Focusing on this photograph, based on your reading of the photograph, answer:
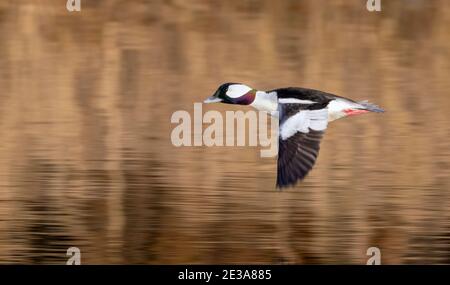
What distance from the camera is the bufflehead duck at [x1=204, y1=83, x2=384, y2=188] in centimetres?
489

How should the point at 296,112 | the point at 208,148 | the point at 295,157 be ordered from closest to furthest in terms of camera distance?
the point at 295,157, the point at 296,112, the point at 208,148

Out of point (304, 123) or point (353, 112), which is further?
point (353, 112)

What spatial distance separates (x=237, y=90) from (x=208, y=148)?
0.22m

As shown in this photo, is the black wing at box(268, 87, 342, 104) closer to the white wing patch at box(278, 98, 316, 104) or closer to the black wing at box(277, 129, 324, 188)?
the white wing patch at box(278, 98, 316, 104)

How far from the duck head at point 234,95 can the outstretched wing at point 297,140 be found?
189mm

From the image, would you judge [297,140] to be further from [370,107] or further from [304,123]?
[370,107]

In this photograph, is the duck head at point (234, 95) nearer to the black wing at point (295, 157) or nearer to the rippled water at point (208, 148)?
the rippled water at point (208, 148)

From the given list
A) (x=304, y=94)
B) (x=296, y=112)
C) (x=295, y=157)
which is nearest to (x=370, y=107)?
(x=304, y=94)

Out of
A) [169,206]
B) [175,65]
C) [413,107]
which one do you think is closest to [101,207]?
[169,206]

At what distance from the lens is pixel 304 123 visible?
4961 millimetres

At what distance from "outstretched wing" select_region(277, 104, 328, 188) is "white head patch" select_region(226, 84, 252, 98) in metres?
0.22
